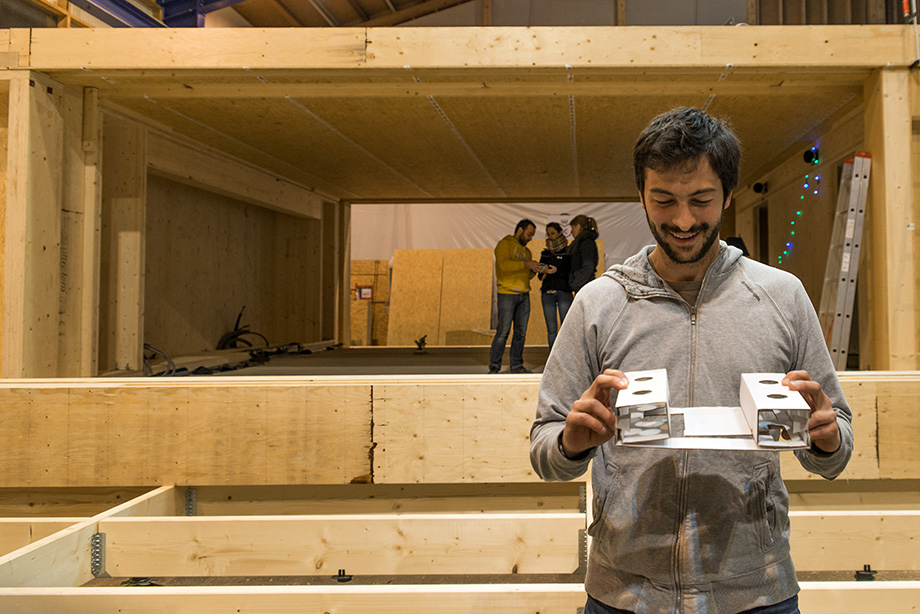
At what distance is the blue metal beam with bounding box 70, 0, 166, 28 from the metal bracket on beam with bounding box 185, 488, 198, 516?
19.7 feet

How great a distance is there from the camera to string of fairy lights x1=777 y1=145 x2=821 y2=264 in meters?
6.09

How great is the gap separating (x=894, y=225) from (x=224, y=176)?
6.44m

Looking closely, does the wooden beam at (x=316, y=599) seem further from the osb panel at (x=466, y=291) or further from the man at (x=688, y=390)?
the osb panel at (x=466, y=291)

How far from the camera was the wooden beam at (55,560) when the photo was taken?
2377 mm

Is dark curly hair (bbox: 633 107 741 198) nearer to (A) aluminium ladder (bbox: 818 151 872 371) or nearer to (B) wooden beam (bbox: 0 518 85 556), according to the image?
(B) wooden beam (bbox: 0 518 85 556)

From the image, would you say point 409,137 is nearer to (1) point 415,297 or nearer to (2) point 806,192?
(2) point 806,192

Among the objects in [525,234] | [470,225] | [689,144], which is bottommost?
[689,144]

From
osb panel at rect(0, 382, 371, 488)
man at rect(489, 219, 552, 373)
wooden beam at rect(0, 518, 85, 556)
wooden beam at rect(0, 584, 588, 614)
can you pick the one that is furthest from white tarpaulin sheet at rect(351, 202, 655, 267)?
wooden beam at rect(0, 584, 588, 614)

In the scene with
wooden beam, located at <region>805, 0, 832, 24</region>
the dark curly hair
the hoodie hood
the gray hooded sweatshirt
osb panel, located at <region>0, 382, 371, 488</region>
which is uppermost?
wooden beam, located at <region>805, 0, 832, 24</region>

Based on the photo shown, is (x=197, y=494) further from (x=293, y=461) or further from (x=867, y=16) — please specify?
(x=867, y=16)

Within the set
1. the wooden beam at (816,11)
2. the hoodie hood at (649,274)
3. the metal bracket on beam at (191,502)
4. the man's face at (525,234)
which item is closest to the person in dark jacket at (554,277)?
the man's face at (525,234)

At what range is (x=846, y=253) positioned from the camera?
178 inches

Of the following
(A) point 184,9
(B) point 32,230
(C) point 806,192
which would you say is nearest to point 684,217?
(B) point 32,230

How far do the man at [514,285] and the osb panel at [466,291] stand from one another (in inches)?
207
